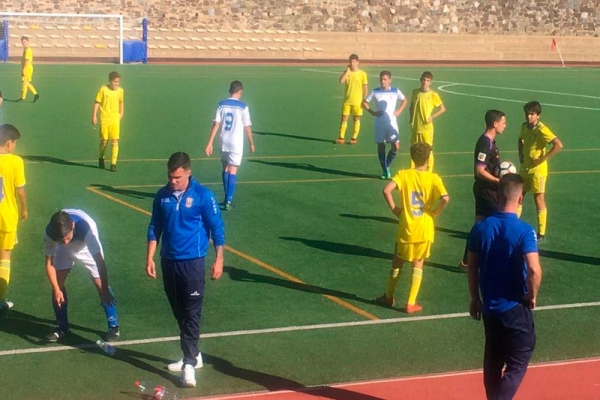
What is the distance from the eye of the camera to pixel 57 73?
43.4 m

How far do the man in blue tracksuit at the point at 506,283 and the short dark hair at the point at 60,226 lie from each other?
Answer: 3.68 m

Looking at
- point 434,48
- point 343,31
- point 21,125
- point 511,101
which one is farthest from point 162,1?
point 21,125

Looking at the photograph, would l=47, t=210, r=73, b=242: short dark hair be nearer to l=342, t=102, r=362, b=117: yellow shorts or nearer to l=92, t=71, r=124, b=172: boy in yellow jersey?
l=92, t=71, r=124, b=172: boy in yellow jersey

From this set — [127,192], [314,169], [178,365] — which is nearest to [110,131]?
[127,192]

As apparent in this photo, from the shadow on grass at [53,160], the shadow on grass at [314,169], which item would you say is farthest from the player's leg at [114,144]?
the shadow on grass at [314,169]

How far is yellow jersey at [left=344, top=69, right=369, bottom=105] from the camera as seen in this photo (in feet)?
85.1

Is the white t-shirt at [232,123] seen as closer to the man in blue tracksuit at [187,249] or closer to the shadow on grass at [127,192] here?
the shadow on grass at [127,192]

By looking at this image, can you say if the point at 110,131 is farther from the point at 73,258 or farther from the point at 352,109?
the point at 73,258

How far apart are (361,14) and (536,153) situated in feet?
160

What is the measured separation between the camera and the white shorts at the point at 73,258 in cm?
1026

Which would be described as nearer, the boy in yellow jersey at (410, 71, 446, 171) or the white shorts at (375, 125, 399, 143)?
the boy in yellow jersey at (410, 71, 446, 171)

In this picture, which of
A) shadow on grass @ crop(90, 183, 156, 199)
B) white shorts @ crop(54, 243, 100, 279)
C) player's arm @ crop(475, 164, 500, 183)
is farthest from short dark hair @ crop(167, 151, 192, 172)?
shadow on grass @ crop(90, 183, 156, 199)

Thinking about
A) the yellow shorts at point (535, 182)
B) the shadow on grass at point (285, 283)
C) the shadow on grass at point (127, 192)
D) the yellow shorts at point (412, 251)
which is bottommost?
the shadow on grass at point (127, 192)

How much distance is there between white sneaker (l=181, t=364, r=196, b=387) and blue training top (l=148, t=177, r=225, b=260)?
0.94 m
